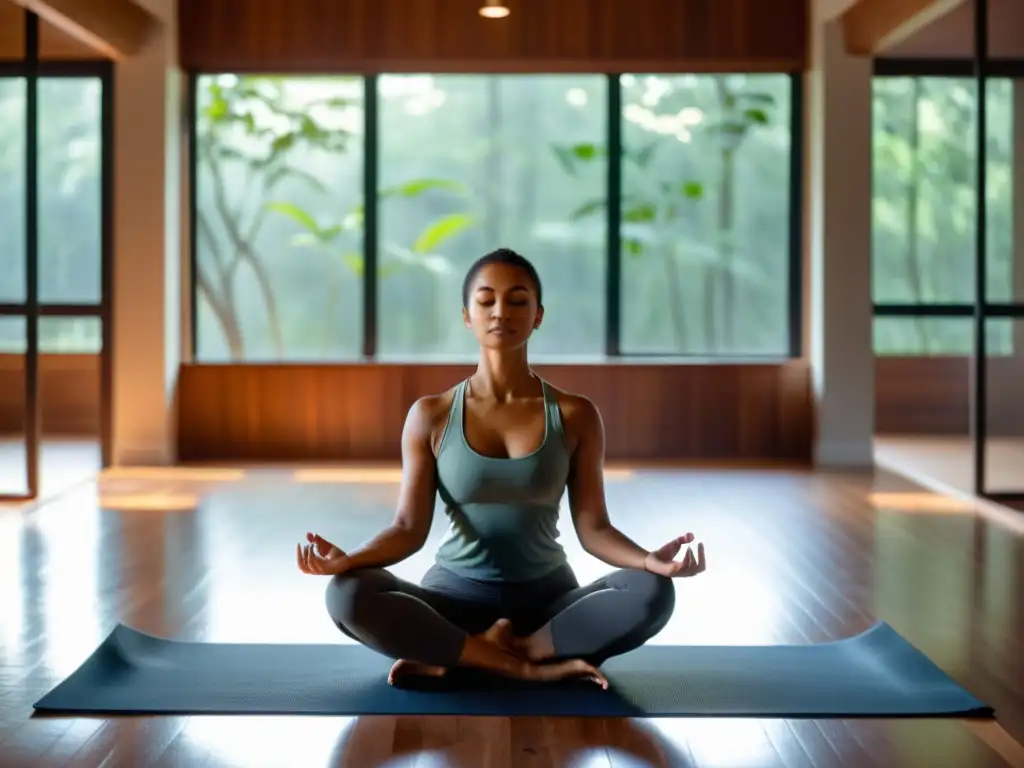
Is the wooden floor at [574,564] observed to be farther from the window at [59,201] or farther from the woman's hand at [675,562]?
the window at [59,201]

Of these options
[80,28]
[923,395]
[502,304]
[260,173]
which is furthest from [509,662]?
[923,395]

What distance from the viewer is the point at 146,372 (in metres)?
7.30

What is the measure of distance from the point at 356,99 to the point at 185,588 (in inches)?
164

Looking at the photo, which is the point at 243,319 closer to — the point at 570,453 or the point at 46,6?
the point at 46,6

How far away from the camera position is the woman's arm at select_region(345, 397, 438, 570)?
2945mm

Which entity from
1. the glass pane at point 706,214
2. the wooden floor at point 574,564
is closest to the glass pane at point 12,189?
the wooden floor at point 574,564

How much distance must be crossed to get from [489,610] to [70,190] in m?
4.43

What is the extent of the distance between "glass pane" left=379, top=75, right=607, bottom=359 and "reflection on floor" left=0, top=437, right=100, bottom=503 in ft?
5.60

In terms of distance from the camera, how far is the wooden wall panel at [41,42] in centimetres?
591

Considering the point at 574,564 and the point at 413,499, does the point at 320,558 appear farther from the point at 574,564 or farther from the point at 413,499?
the point at 574,564

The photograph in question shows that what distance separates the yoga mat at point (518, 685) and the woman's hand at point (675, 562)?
30 centimetres

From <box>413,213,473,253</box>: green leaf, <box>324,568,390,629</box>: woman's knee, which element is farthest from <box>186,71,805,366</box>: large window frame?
<box>324,568,390,629</box>: woman's knee

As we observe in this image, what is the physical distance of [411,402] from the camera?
759 centimetres

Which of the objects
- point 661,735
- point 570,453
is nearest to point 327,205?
point 570,453
